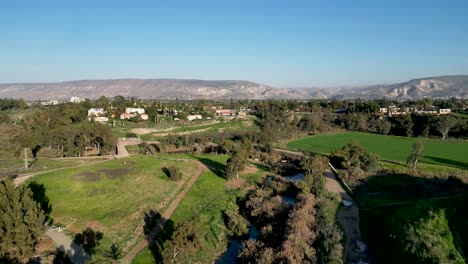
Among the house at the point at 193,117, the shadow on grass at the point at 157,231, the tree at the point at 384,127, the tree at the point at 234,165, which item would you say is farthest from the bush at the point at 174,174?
the tree at the point at 384,127

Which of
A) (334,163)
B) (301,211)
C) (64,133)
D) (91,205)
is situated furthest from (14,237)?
(334,163)

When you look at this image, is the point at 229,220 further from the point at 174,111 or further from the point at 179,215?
the point at 174,111

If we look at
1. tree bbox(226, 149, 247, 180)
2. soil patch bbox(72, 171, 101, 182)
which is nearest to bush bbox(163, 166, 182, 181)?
tree bbox(226, 149, 247, 180)

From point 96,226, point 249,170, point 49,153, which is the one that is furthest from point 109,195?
A: point 49,153

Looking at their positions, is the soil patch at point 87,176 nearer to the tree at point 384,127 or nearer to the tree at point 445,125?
the tree at point 384,127

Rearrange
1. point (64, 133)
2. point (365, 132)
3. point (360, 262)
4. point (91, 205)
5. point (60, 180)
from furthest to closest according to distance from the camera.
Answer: point (365, 132) < point (64, 133) < point (60, 180) < point (91, 205) < point (360, 262)

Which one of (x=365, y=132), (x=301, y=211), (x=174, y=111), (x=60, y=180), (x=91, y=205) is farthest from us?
(x=174, y=111)

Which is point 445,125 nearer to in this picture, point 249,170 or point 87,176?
point 249,170
